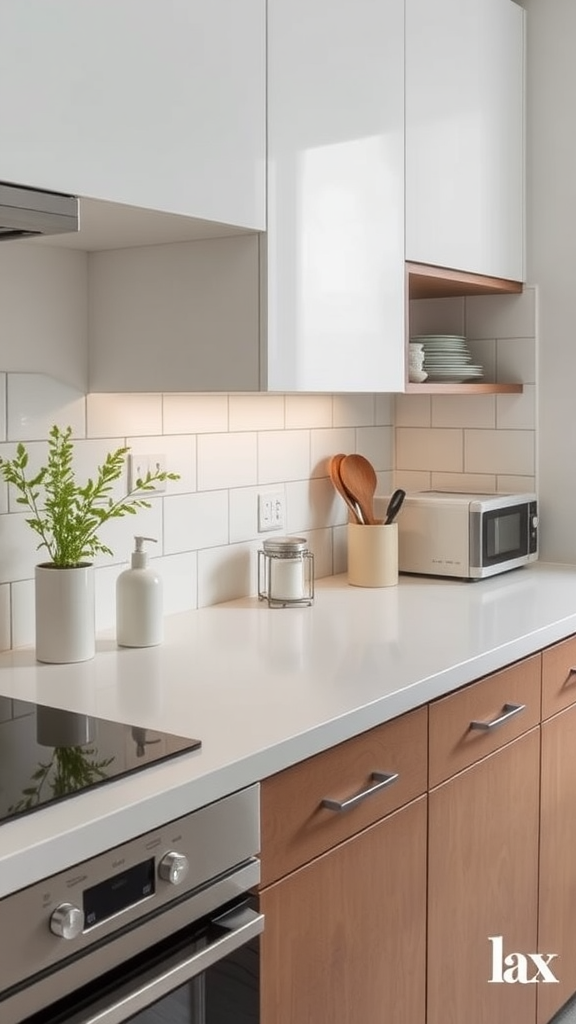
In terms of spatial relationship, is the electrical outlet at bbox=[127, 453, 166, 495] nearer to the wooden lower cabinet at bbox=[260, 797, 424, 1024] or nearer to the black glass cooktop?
the black glass cooktop

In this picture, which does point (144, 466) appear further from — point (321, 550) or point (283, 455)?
point (321, 550)

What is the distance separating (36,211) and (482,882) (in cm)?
142

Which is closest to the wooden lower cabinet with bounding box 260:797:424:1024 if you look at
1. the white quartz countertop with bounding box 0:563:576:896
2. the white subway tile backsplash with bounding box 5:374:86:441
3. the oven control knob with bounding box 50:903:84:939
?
the white quartz countertop with bounding box 0:563:576:896

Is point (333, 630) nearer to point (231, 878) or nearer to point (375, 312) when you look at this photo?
point (375, 312)

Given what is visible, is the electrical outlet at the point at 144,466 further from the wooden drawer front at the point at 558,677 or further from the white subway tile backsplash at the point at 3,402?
the wooden drawer front at the point at 558,677

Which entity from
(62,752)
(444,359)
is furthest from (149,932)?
(444,359)

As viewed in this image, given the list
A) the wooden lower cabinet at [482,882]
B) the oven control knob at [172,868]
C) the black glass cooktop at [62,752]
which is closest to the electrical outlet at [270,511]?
the wooden lower cabinet at [482,882]

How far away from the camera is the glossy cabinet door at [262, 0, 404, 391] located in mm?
2055

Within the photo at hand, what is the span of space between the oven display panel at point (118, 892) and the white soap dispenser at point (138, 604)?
76cm

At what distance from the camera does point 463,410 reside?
3094 mm

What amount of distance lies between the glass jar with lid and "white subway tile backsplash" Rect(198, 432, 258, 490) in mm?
169

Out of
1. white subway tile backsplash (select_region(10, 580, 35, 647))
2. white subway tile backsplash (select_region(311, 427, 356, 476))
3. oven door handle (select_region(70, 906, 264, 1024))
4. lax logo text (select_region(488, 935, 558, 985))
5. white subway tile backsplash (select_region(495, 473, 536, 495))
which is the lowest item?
lax logo text (select_region(488, 935, 558, 985))

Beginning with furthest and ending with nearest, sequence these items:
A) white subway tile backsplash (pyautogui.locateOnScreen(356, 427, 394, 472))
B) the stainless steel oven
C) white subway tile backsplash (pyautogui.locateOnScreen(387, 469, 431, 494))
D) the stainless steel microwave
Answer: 1. white subway tile backsplash (pyautogui.locateOnScreen(387, 469, 431, 494))
2. white subway tile backsplash (pyautogui.locateOnScreen(356, 427, 394, 472))
3. the stainless steel microwave
4. the stainless steel oven

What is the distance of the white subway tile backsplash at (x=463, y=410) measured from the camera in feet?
10.1
